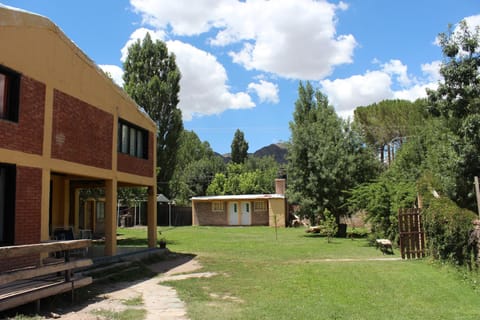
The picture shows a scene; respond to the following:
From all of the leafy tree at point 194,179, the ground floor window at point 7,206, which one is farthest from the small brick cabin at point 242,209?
the ground floor window at point 7,206

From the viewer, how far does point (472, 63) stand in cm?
1350

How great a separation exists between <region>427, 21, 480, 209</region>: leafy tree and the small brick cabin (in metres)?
21.7

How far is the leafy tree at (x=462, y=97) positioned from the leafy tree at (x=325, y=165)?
34.5 ft

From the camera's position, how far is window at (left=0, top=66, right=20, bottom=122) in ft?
29.7

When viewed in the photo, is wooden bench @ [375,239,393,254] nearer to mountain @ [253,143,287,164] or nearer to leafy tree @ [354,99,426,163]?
leafy tree @ [354,99,426,163]

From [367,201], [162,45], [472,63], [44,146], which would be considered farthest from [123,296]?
[162,45]

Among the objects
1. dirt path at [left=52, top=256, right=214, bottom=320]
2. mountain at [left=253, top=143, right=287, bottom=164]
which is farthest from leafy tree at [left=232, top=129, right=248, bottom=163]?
dirt path at [left=52, top=256, right=214, bottom=320]

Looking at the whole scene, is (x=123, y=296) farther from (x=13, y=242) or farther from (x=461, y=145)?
(x=461, y=145)

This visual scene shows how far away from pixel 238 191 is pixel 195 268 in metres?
36.0

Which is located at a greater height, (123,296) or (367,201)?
(367,201)

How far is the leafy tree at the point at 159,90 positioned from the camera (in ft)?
122

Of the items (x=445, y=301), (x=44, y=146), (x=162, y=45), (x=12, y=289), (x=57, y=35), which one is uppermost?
(x=162, y=45)

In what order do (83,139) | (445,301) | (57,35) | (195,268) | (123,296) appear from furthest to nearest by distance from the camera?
1. (195,268)
2. (83,139)
3. (57,35)
4. (123,296)
5. (445,301)

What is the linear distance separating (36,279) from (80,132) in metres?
4.72
